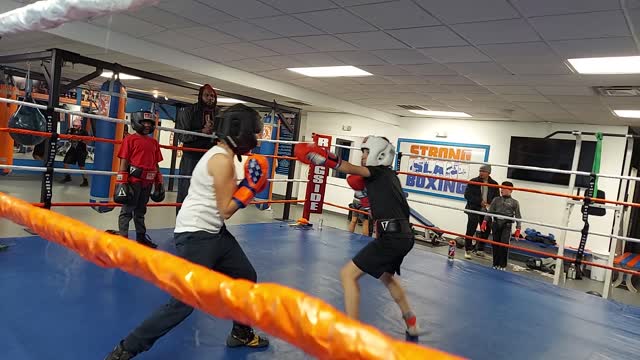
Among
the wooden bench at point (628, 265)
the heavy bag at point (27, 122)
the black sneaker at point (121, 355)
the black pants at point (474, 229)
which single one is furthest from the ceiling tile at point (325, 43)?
the wooden bench at point (628, 265)

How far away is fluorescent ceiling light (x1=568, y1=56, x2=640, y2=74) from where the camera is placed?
3535mm

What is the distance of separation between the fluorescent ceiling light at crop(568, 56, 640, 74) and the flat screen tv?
3.29 meters

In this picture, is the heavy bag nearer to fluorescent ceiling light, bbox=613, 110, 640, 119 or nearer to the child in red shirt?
the child in red shirt

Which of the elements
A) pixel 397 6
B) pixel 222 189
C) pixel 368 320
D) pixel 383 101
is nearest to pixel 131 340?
pixel 222 189

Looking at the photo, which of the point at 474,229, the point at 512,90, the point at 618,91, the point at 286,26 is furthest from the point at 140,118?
the point at 474,229

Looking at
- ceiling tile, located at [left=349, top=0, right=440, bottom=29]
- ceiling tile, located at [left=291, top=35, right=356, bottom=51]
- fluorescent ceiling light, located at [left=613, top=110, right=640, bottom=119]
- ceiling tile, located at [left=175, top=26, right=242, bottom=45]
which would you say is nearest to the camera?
ceiling tile, located at [left=349, top=0, right=440, bottom=29]

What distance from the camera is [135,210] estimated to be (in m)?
3.42

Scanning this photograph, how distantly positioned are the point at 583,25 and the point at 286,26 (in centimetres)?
236

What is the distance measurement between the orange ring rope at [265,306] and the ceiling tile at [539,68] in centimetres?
408

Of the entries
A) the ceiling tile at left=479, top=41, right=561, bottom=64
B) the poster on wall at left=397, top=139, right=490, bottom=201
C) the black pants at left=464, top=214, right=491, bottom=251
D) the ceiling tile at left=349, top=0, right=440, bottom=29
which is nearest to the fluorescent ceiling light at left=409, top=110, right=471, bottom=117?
the poster on wall at left=397, top=139, right=490, bottom=201

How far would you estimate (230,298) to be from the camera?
2.25ft

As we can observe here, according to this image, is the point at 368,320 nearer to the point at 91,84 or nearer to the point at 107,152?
the point at 107,152

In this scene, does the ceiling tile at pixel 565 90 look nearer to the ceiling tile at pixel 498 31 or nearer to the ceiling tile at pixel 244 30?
the ceiling tile at pixel 498 31

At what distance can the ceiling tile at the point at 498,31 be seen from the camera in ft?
9.95
